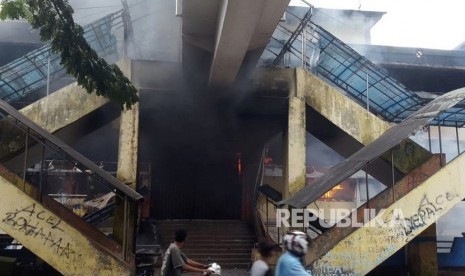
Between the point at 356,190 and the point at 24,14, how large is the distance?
1662cm

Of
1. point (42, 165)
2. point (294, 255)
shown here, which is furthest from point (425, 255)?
point (42, 165)

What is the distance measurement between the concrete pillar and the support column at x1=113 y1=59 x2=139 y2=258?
727 cm

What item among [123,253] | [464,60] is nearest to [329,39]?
[123,253]

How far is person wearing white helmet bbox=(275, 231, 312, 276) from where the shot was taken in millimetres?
3947

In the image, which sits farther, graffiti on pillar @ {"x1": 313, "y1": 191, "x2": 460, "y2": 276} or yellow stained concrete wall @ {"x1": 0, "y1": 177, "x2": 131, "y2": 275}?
graffiti on pillar @ {"x1": 313, "y1": 191, "x2": 460, "y2": 276}

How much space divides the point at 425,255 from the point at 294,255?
8501 mm

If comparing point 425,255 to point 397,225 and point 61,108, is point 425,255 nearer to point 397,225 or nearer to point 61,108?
point 397,225

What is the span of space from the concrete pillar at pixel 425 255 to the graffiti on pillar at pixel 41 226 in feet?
27.6

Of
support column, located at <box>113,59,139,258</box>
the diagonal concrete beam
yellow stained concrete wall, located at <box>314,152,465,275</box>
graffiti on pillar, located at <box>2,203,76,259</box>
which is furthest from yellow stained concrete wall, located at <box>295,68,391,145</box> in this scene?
graffiti on pillar, located at <box>2,203,76,259</box>

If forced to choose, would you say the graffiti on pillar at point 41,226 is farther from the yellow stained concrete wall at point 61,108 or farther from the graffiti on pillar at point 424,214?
the graffiti on pillar at point 424,214

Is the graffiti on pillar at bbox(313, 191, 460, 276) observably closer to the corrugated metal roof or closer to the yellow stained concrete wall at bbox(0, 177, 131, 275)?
the corrugated metal roof

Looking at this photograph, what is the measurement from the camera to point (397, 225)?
Result: 29.1 ft

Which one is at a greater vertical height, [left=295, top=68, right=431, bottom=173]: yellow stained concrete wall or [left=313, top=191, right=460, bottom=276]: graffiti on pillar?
[left=295, top=68, right=431, bottom=173]: yellow stained concrete wall

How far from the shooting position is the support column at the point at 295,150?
11.1 meters
